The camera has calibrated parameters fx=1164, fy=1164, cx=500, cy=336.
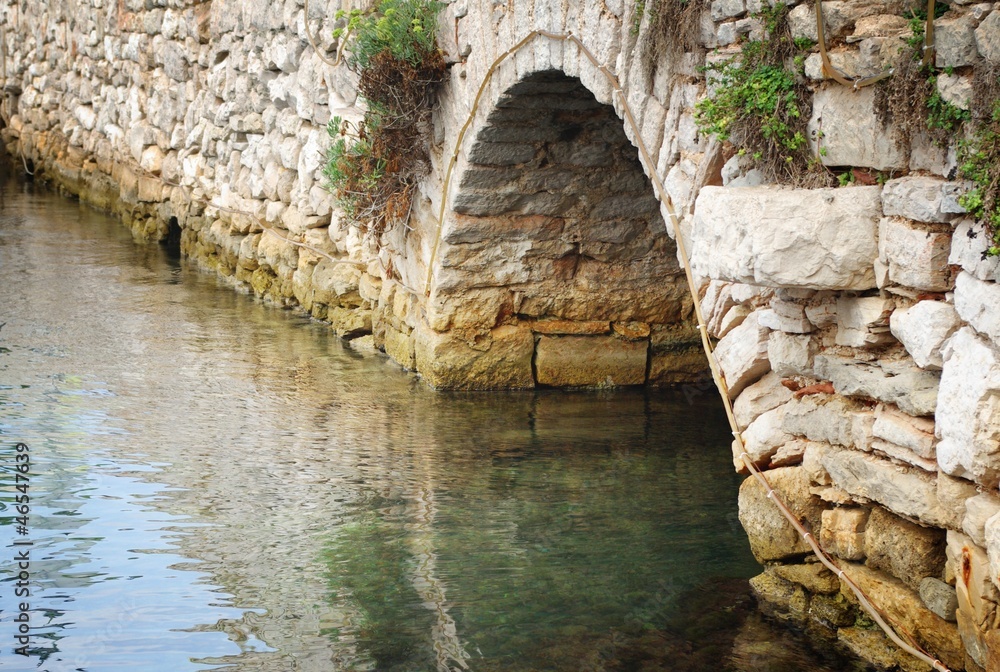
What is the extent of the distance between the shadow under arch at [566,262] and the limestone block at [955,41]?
2979 mm

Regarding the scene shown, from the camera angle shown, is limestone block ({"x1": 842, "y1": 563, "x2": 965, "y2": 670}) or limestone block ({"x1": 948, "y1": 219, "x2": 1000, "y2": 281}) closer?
limestone block ({"x1": 948, "y1": 219, "x2": 1000, "y2": 281})

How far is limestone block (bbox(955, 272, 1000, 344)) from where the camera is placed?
2572mm

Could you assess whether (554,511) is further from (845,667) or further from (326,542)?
(845,667)

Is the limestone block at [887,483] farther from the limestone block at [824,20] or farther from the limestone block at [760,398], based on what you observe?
the limestone block at [824,20]

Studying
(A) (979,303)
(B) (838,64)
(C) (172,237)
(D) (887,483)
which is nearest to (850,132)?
(B) (838,64)

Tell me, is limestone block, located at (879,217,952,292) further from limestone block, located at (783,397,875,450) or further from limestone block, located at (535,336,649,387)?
limestone block, located at (535,336,649,387)

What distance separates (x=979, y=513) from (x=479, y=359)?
393 cm

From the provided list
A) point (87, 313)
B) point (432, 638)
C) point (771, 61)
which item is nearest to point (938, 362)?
point (771, 61)

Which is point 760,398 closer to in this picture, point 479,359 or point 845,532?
point 845,532

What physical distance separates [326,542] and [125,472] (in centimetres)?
109

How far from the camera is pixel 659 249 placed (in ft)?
21.1

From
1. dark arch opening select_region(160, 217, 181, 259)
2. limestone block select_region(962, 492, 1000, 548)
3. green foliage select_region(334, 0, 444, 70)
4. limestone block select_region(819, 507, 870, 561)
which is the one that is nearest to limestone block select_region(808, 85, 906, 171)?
limestone block select_region(962, 492, 1000, 548)

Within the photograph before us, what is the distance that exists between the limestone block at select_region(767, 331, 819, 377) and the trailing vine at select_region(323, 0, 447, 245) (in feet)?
9.79

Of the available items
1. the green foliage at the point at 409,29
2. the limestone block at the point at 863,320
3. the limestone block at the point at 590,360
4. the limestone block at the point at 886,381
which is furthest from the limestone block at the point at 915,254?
the limestone block at the point at 590,360
